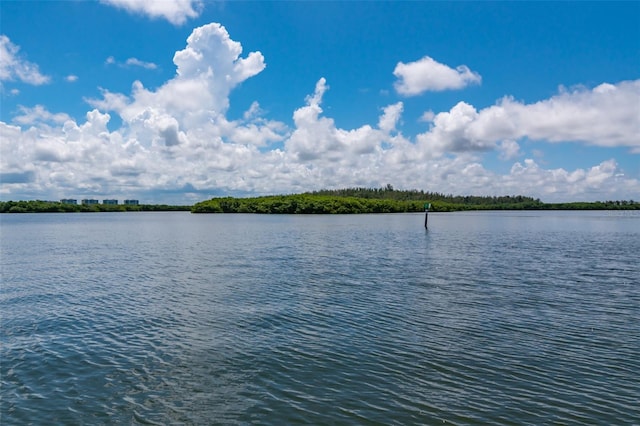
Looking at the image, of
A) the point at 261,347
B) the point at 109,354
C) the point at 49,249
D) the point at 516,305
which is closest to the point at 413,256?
the point at 516,305

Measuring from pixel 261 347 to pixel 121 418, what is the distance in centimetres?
588

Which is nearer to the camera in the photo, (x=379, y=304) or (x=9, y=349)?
(x=9, y=349)

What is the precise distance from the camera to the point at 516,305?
22.6 metres

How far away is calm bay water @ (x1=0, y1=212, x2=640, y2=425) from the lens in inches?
440

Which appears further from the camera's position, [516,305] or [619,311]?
[516,305]

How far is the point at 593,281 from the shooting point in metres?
29.9

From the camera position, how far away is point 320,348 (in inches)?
622

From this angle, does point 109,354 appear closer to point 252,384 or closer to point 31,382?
point 31,382

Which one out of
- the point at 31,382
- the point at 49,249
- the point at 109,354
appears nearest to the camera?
the point at 31,382

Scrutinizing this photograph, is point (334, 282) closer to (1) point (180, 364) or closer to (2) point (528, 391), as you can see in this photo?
(1) point (180, 364)

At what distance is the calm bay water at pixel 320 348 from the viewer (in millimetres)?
11188

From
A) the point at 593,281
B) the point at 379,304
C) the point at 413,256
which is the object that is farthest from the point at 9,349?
the point at 413,256

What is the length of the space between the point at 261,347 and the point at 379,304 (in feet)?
28.3

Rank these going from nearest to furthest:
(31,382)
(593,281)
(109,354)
→ (31,382) → (109,354) → (593,281)
